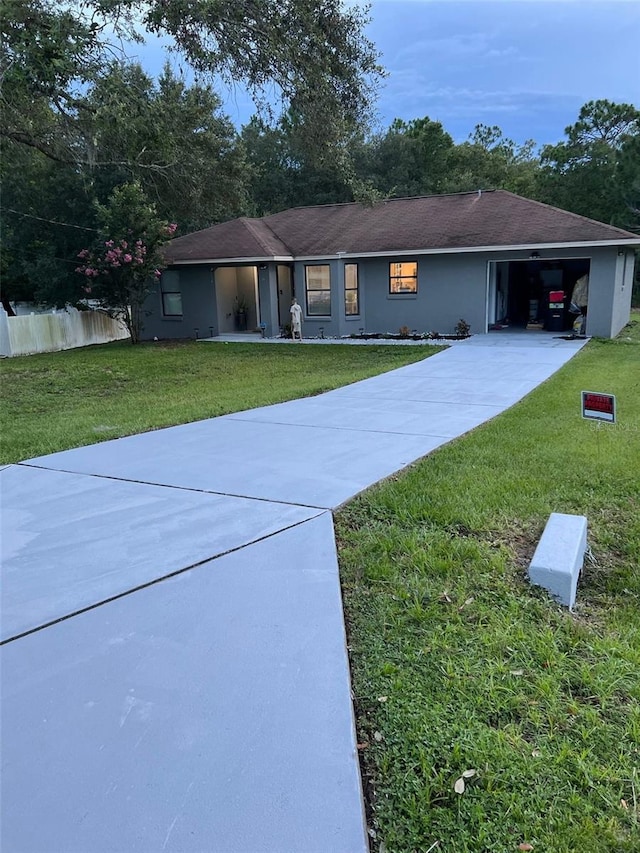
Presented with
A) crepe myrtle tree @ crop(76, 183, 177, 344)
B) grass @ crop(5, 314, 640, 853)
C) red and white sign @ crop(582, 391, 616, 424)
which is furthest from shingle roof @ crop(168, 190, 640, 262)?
red and white sign @ crop(582, 391, 616, 424)

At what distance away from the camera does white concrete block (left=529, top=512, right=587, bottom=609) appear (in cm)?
330

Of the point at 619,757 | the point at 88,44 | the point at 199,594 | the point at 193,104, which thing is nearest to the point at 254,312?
the point at 193,104

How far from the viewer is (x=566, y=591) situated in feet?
10.8

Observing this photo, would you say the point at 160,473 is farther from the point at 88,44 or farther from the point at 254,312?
the point at 254,312

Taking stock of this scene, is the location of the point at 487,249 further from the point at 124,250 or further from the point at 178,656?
the point at 178,656

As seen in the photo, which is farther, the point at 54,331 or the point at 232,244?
the point at 232,244

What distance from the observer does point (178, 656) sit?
9.18ft

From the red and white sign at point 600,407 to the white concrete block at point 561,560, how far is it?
1.48 metres

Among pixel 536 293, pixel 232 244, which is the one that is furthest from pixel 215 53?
pixel 536 293

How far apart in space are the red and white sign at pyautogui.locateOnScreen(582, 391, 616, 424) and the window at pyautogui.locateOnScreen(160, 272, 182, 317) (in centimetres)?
1689

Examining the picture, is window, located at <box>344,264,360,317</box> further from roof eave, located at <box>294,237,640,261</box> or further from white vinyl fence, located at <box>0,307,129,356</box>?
white vinyl fence, located at <box>0,307,129,356</box>

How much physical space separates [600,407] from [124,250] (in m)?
14.4

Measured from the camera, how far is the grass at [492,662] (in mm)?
1999

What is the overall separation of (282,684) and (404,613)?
32.5 inches
